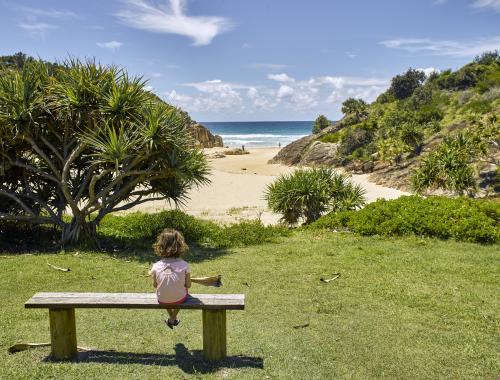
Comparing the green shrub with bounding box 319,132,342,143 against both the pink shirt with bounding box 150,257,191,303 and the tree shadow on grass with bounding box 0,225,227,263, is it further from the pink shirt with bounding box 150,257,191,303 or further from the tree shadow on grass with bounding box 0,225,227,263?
the pink shirt with bounding box 150,257,191,303

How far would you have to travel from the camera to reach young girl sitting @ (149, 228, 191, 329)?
5.04 metres

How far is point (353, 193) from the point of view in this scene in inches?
677

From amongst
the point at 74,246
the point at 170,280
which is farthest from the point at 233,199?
the point at 170,280

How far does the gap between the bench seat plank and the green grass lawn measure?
63cm

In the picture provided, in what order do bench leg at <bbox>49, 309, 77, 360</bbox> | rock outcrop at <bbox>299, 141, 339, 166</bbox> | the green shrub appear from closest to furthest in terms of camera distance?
bench leg at <bbox>49, 309, 77, 360</bbox> < rock outcrop at <bbox>299, 141, 339, 166</bbox> < the green shrub

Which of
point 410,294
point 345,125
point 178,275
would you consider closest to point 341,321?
point 410,294

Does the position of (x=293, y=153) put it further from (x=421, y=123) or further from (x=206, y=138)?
(x=206, y=138)

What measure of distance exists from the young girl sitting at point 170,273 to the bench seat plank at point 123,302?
3.6 inches

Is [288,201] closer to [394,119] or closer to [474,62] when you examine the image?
[394,119]

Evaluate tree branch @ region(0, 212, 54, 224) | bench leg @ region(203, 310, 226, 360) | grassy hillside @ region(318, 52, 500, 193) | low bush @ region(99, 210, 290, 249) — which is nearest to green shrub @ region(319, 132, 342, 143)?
grassy hillside @ region(318, 52, 500, 193)

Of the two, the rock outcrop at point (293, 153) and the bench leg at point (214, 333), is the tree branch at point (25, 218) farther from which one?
the rock outcrop at point (293, 153)

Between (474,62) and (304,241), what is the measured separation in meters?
70.8

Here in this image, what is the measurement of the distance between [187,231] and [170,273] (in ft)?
27.7

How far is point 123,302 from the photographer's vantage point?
16.2ft
